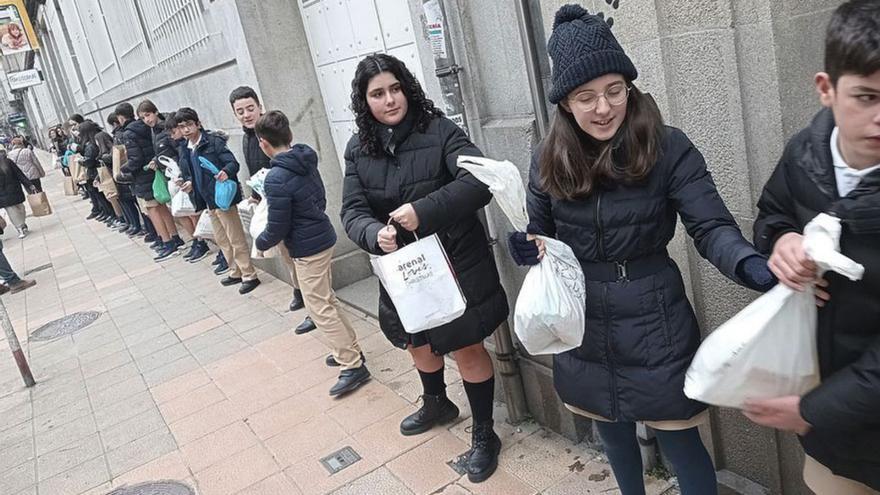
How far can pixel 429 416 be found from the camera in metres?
3.90

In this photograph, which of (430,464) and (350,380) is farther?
(350,380)

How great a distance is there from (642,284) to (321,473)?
2.34 metres

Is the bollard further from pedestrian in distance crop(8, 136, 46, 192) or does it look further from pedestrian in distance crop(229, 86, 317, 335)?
pedestrian in distance crop(8, 136, 46, 192)

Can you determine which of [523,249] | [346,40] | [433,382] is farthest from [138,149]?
[523,249]

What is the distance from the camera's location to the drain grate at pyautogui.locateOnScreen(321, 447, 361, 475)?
12.3 ft

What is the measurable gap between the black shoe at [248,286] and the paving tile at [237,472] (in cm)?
359

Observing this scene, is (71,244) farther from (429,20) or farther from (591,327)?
(591,327)

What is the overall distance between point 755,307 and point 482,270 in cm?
172

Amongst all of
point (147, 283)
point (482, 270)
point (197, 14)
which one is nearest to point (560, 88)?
point (482, 270)

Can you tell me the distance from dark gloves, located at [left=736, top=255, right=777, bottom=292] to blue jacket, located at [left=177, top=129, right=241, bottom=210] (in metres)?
5.99

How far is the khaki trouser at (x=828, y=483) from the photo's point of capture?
1800mm

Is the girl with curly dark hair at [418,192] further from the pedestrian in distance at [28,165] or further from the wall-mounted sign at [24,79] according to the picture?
the wall-mounted sign at [24,79]

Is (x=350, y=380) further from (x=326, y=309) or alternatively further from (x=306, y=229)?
(x=306, y=229)

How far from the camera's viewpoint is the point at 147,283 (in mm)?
9070
